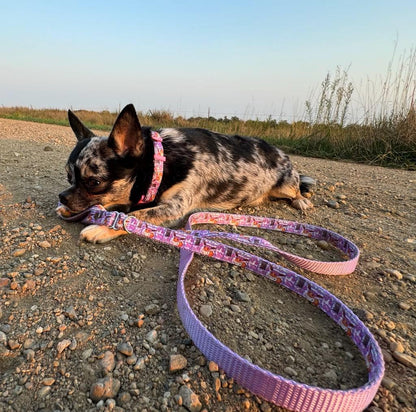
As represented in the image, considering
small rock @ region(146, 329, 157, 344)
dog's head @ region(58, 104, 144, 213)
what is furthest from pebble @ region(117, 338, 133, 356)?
dog's head @ region(58, 104, 144, 213)

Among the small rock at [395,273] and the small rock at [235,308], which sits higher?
the small rock at [395,273]

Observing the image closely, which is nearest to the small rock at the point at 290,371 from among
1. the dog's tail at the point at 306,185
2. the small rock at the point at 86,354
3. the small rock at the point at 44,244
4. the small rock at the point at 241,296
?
the small rock at the point at 241,296

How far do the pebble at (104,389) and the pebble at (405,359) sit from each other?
1.46 meters

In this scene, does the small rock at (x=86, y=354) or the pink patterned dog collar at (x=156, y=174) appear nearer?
the small rock at (x=86, y=354)

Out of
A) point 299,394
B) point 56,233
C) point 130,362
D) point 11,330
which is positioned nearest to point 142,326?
point 130,362

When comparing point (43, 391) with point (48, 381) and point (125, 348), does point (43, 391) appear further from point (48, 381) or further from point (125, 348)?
point (125, 348)

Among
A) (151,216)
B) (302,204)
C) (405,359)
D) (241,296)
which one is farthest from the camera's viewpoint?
(302,204)

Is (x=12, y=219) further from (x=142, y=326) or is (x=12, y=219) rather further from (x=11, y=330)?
(x=142, y=326)

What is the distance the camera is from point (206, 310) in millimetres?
1961

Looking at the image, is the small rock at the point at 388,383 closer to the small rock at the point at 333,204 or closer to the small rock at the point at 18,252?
the small rock at the point at 18,252

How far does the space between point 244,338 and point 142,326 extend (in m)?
0.58

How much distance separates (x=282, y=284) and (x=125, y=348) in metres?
1.24

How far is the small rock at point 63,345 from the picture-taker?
5.15ft

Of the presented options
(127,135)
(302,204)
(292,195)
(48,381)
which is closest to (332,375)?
(48,381)
